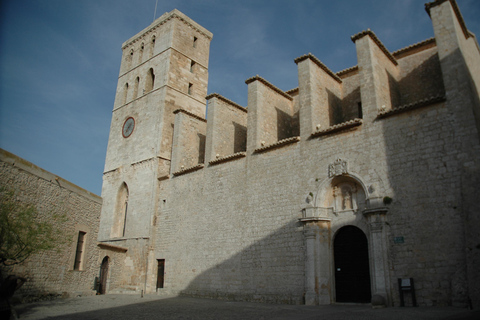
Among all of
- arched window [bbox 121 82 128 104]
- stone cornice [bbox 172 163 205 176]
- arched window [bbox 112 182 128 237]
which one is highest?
arched window [bbox 121 82 128 104]

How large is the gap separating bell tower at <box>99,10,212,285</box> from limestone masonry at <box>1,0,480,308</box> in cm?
12

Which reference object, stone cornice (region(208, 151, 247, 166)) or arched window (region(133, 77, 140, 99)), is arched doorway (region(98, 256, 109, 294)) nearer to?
stone cornice (region(208, 151, 247, 166))

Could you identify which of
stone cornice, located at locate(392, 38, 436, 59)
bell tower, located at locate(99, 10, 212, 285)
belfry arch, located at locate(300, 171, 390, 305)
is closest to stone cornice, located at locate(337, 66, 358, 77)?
stone cornice, located at locate(392, 38, 436, 59)

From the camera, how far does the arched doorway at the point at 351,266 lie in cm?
1098

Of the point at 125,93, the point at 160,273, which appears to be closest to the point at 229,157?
the point at 160,273

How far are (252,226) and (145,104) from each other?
1159 cm

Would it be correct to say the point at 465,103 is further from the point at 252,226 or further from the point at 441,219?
the point at 252,226

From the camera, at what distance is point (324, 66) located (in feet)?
48.2

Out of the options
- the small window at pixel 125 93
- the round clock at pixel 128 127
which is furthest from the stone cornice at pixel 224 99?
the small window at pixel 125 93

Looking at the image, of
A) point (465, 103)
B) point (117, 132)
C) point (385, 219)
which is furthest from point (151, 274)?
point (465, 103)

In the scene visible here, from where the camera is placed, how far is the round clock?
21.9 m

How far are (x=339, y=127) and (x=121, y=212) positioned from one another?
13.5m

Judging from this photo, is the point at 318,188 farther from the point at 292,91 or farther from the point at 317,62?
the point at 292,91

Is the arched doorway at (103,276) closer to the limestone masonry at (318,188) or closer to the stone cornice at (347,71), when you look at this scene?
the limestone masonry at (318,188)
